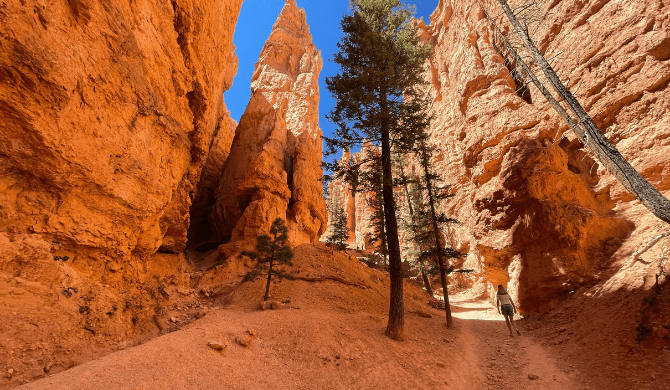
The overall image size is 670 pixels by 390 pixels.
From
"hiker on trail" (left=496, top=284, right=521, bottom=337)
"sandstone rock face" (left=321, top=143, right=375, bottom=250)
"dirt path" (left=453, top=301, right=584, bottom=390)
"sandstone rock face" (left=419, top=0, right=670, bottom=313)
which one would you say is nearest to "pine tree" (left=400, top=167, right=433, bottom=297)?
"hiker on trail" (left=496, top=284, right=521, bottom=337)

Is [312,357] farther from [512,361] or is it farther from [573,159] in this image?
[573,159]

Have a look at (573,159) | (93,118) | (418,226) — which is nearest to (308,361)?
(93,118)

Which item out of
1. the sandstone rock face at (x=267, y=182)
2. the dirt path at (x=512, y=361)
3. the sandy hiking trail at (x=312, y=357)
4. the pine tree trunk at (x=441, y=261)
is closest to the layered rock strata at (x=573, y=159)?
the dirt path at (x=512, y=361)

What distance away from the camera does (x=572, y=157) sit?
13789 millimetres

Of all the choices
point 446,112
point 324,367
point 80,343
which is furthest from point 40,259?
point 446,112

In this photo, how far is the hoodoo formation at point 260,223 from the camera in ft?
19.0

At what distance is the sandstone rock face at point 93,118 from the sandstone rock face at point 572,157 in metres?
15.5

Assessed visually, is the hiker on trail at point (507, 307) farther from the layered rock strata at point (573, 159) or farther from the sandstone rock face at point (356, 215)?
the sandstone rock face at point (356, 215)

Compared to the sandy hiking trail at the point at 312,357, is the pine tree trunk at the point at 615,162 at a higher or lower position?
higher

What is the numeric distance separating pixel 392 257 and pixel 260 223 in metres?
12.5

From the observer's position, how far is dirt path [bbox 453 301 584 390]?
237 inches

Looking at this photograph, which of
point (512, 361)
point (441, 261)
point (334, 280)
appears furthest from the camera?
point (334, 280)

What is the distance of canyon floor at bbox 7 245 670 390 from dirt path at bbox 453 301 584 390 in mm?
26

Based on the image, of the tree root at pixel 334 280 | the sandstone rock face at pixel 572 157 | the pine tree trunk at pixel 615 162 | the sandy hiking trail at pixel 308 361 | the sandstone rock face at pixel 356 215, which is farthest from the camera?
the sandstone rock face at pixel 356 215
